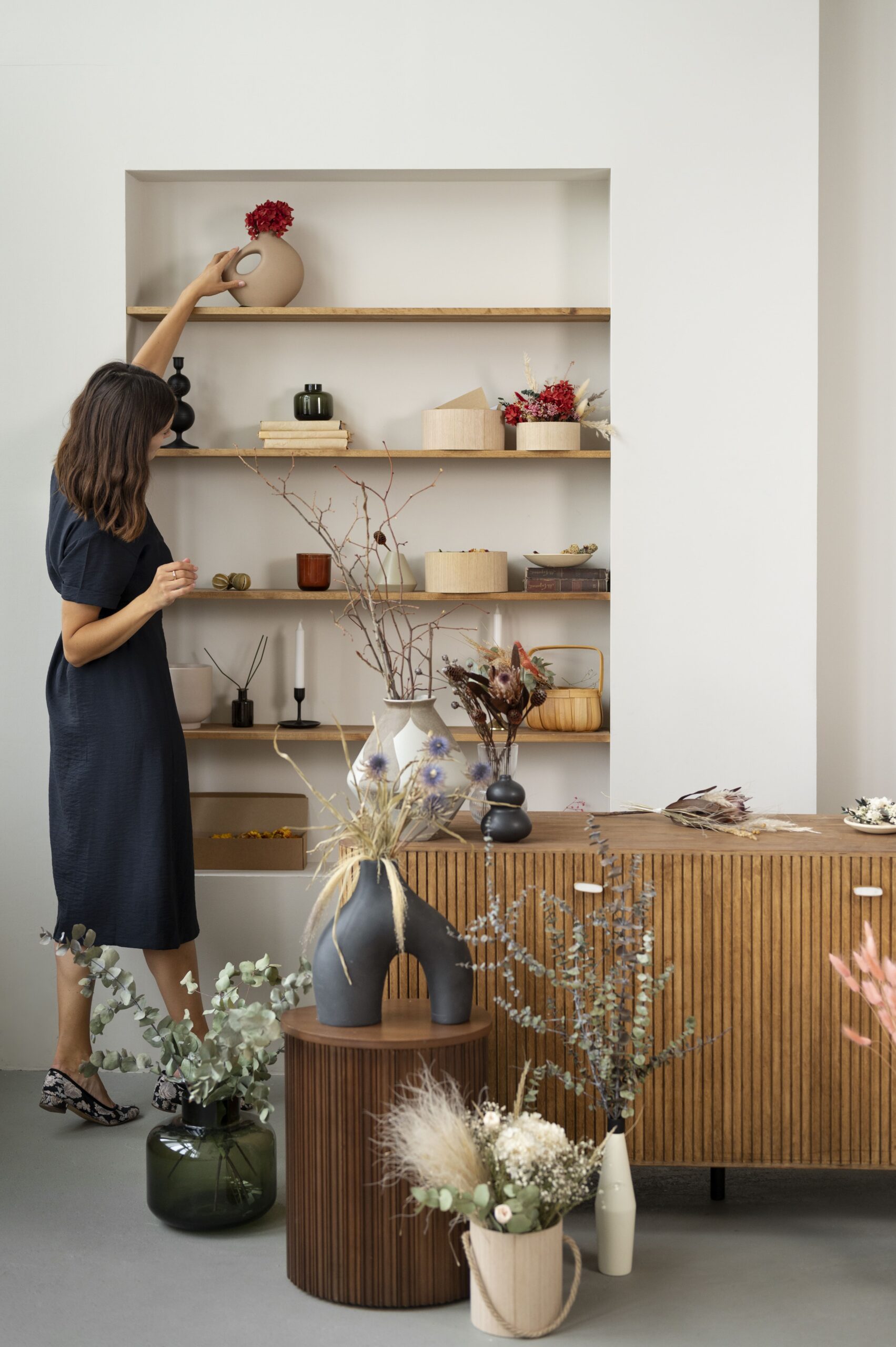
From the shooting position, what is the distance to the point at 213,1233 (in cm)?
244

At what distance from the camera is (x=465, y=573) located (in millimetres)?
3508

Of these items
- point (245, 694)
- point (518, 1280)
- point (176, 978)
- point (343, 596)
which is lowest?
point (518, 1280)

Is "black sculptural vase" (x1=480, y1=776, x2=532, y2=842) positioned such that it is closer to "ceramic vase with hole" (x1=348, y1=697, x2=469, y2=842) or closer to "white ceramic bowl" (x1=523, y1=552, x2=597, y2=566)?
"ceramic vase with hole" (x1=348, y1=697, x2=469, y2=842)

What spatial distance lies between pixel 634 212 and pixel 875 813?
71.7 inches

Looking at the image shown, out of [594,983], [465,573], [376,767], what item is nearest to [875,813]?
[594,983]

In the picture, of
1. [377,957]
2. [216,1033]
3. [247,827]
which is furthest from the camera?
[247,827]

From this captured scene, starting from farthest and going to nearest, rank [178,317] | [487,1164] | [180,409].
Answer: [180,409], [178,317], [487,1164]

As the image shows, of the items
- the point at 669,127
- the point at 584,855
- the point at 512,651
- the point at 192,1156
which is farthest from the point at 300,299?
the point at 192,1156

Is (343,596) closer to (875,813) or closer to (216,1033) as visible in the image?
(216,1033)

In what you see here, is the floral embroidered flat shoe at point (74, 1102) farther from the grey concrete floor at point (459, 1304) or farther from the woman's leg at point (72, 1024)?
the grey concrete floor at point (459, 1304)

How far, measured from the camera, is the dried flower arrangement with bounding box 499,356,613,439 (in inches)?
137

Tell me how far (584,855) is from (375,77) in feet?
7.54

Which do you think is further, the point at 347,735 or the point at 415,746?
the point at 347,735

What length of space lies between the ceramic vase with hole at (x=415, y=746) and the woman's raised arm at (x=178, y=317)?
133cm
